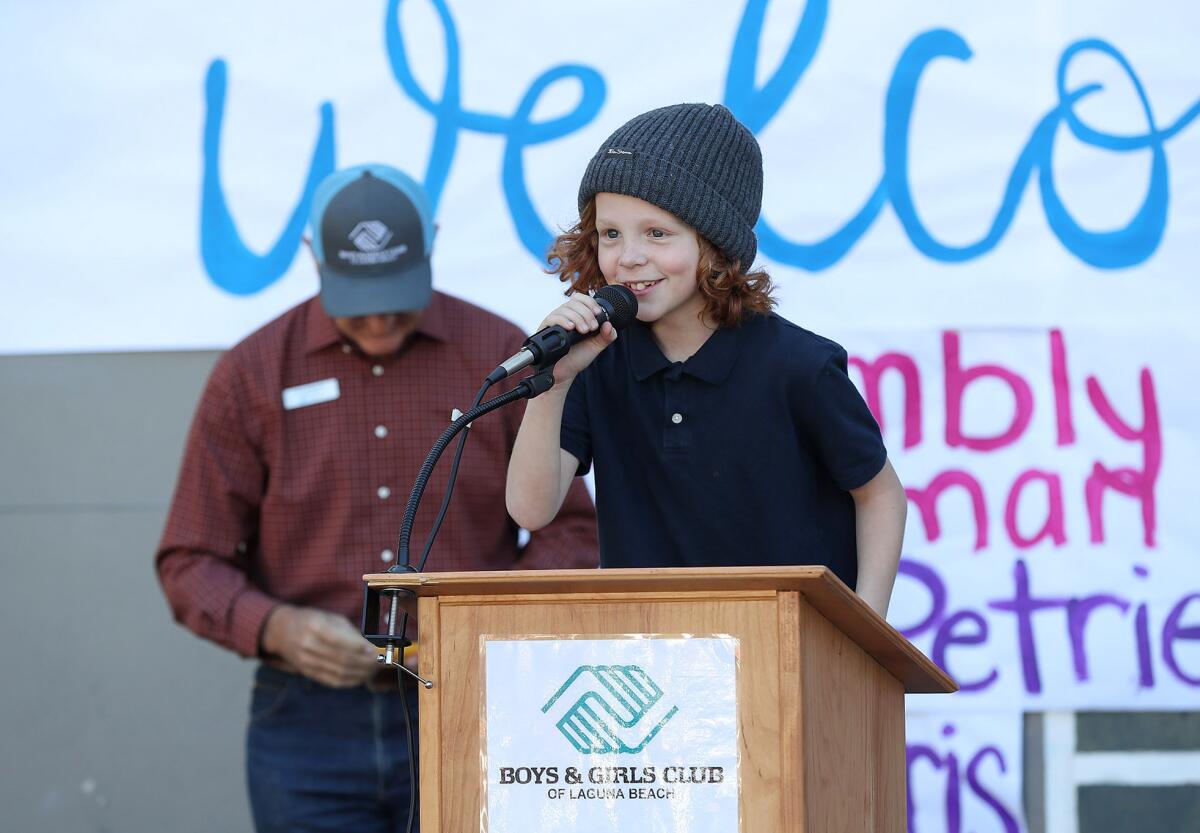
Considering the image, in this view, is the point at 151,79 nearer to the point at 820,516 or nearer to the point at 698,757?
the point at 820,516

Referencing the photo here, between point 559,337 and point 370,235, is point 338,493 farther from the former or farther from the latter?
point 559,337

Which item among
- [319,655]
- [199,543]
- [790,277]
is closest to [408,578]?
[319,655]

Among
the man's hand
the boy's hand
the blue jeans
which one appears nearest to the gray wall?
the blue jeans

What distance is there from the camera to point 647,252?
2.46 meters

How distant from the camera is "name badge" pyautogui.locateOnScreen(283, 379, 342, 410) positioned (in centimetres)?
352

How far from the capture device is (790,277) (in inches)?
156

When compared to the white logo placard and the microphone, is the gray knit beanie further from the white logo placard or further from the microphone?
the white logo placard

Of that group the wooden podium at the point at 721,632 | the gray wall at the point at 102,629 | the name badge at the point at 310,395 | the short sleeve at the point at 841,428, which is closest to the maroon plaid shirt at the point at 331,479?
the name badge at the point at 310,395

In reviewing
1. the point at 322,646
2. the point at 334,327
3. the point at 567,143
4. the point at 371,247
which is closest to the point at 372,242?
the point at 371,247

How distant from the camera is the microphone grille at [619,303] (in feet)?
7.29

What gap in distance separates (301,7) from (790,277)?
1.45 m

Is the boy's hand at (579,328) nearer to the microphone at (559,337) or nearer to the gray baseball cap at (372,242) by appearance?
the microphone at (559,337)

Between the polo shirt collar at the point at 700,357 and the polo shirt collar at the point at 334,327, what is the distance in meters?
1.02

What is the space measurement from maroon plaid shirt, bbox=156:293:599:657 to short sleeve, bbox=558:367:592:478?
2.55ft
